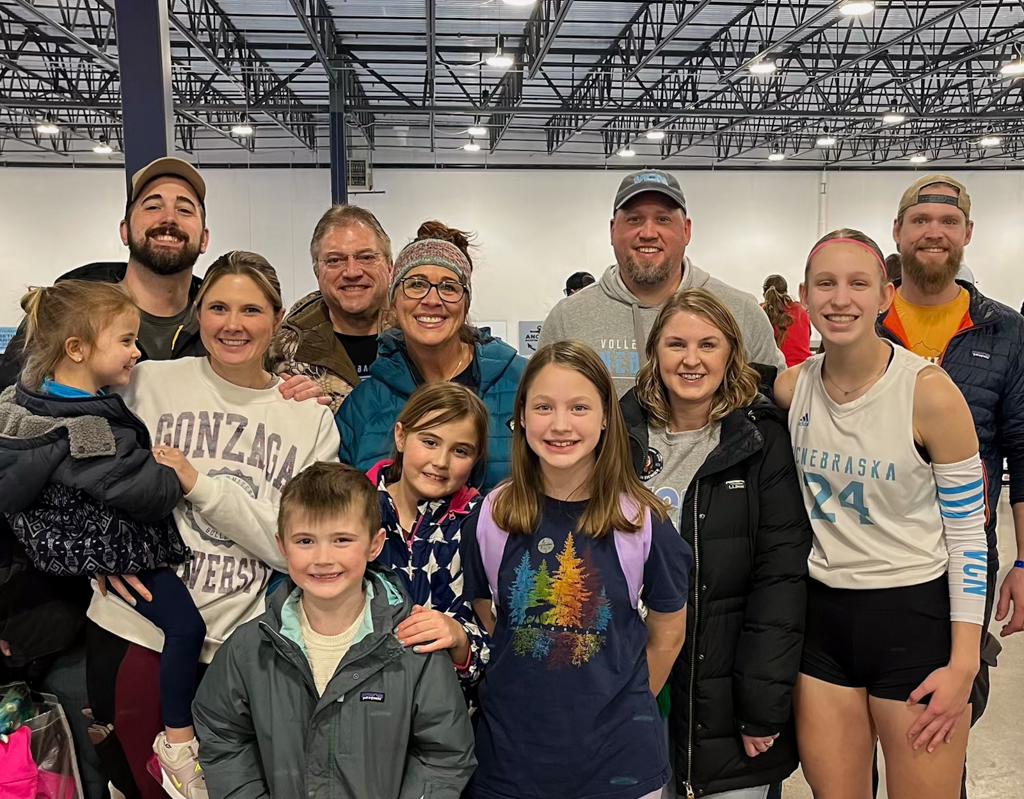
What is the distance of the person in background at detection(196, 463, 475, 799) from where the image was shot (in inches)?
60.7

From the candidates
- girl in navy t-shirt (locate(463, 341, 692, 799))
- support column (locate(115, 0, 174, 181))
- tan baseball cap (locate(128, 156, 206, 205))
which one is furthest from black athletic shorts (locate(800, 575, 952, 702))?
support column (locate(115, 0, 174, 181))

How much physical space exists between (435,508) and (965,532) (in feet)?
3.98

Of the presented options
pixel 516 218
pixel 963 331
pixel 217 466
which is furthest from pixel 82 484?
pixel 516 218

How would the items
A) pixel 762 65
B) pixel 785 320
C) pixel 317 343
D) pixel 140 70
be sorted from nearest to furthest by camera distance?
pixel 317 343 < pixel 140 70 < pixel 785 320 < pixel 762 65

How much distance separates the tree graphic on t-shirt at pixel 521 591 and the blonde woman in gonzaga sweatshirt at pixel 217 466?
562 millimetres

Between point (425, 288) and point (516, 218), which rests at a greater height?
point (516, 218)

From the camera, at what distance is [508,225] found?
15812 mm

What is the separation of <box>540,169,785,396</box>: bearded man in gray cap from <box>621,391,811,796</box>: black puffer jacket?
0.64 m

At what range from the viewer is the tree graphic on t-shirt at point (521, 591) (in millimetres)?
1661

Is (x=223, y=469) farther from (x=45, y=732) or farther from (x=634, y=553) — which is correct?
(x=634, y=553)

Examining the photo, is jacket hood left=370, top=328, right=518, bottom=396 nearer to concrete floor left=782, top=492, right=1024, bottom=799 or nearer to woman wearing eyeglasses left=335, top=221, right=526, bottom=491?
woman wearing eyeglasses left=335, top=221, right=526, bottom=491

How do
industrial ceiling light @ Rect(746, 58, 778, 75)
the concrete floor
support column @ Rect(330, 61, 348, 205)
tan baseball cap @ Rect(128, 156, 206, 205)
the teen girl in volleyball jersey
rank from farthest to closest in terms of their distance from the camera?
support column @ Rect(330, 61, 348, 205)
industrial ceiling light @ Rect(746, 58, 778, 75)
the concrete floor
tan baseball cap @ Rect(128, 156, 206, 205)
the teen girl in volleyball jersey

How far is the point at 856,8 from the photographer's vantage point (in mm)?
7684

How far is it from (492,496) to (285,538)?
1.48 feet
